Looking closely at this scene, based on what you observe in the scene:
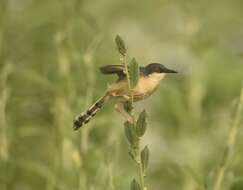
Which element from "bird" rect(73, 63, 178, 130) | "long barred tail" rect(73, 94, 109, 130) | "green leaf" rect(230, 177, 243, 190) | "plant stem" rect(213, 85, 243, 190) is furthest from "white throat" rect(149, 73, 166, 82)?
"green leaf" rect(230, 177, 243, 190)

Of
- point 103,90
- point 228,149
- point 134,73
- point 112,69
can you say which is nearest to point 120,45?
point 134,73

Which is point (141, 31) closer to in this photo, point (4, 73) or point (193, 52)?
point (193, 52)

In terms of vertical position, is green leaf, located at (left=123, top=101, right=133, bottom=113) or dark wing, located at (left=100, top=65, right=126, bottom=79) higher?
dark wing, located at (left=100, top=65, right=126, bottom=79)

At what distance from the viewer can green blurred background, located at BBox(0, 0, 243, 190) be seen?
9.98ft

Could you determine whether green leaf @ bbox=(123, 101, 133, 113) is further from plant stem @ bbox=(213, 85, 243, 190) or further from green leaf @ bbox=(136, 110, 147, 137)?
plant stem @ bbox=(213, 85, 243, 190)

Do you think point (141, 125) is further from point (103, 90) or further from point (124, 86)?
point (103, 90)

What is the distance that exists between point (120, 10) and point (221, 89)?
0.82m

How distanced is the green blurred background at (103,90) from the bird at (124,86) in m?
0.18

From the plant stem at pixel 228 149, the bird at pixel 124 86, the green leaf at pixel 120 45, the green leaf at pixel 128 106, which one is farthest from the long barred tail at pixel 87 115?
the plant stem at pixel 228 149

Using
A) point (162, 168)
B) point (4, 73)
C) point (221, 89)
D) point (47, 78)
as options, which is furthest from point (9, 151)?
point (221, 89)

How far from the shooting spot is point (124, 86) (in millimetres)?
2045

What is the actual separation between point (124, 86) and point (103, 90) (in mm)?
1357

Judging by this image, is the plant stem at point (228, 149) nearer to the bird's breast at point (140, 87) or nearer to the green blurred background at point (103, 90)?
the green blurred background at point (103, 90)

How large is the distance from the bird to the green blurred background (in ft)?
0.61
